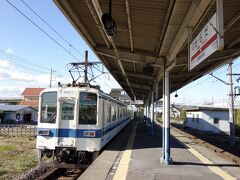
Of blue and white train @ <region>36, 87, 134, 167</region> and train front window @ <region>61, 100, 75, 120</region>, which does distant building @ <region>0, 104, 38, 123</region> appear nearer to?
blue and white train @ <region>36, 87, 134, 167</region>

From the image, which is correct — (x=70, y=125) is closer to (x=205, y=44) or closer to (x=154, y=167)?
(x=154, y=167)

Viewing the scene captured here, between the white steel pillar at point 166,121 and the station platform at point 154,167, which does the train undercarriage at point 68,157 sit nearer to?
the station platform at point 154,167

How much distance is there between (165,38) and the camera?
9250mm

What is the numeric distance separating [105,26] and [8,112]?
175 ft

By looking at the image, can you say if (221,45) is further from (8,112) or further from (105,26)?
(8,112)

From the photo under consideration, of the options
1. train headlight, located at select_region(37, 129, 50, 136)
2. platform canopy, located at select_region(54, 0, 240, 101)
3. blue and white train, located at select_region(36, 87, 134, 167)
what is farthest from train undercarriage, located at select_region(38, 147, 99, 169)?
platform canopy, located at select_region(54, 0, 240, 101)

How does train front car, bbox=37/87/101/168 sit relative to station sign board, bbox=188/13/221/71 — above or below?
below

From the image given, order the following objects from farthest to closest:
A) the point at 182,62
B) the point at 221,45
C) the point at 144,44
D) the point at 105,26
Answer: the point at 182,62, the point at 144,44, the point at 105,26, the point at 221,45

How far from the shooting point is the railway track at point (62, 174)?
1063cm

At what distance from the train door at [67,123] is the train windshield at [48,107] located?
0.81ft

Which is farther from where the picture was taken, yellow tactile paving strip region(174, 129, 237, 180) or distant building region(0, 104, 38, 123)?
distant building region(0, 104, 38, 123)

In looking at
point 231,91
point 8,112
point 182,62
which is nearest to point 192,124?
point 231,91

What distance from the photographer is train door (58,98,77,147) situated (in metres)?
11.0

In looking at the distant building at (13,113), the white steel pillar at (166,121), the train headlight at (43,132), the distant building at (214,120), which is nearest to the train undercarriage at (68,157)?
the train headlight at (43,132)
